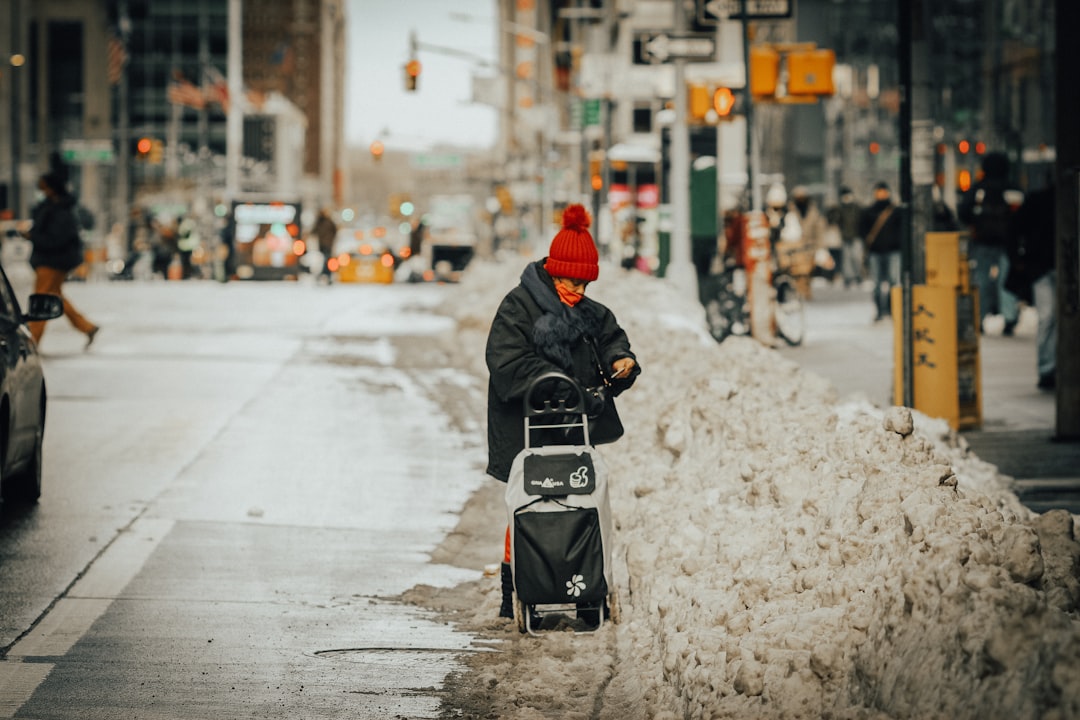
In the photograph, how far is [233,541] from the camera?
9.30 m

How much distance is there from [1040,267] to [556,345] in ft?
33.1

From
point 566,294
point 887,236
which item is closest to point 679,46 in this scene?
point 887,236

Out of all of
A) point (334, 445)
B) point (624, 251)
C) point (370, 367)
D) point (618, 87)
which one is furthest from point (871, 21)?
point (334, 445)

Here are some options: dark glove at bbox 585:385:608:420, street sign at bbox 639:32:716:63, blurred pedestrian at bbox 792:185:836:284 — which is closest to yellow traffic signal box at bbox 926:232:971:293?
dark glove at bbox 585:385:608:420

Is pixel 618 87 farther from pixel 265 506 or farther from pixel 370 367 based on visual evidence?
pixel 265 506

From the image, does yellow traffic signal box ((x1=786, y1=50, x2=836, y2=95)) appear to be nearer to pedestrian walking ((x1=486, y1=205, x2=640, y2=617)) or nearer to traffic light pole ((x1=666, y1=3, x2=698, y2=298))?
traffic light pole ((x1=666, y1=3, x2=698, y2=298))

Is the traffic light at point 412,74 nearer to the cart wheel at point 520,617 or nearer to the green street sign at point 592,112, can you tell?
the green street sign at point 592,112

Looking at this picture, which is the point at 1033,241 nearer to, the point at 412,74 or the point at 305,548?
the point at 305,548

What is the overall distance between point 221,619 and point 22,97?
115734mm

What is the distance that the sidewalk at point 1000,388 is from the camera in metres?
11.0

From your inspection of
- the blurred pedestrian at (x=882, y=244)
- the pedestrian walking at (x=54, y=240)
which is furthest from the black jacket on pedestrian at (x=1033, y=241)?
the pedestrian walking at (x=54, y=240)

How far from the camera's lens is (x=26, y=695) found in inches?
238

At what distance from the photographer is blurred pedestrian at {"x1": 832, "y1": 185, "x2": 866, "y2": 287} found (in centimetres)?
3456

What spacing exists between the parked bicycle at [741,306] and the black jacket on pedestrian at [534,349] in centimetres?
1372
